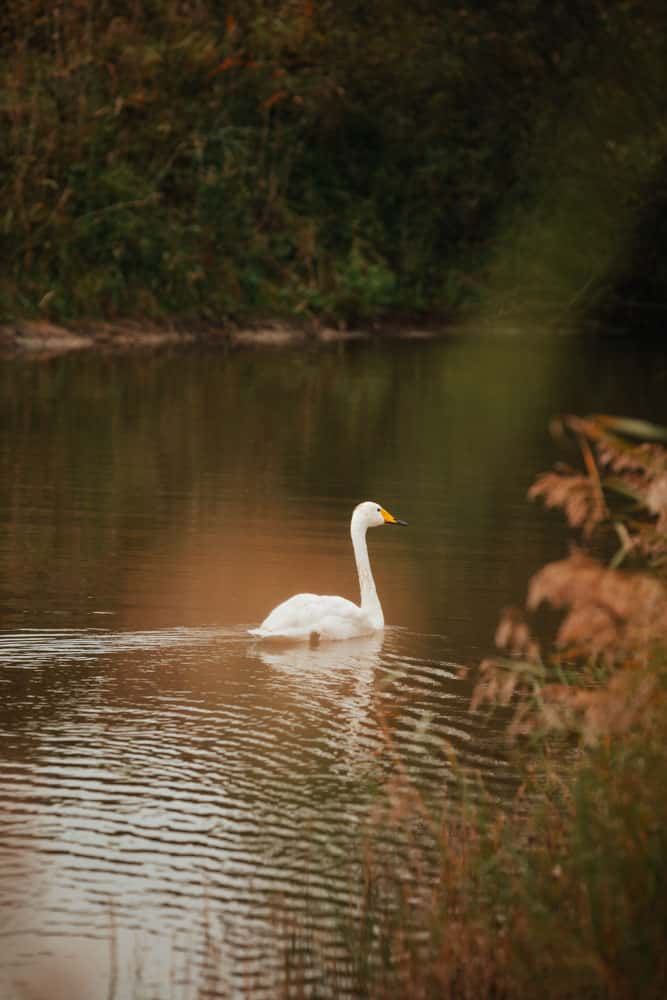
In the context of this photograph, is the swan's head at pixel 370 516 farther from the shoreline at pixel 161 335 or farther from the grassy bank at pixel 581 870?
the shoreline at pixel 161 335

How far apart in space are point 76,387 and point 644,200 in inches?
946

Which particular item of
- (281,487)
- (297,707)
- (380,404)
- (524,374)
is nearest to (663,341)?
(524,374)

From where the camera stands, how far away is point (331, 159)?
52.6 m

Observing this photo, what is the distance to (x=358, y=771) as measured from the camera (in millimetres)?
9602

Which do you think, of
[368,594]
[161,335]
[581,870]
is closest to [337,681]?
[368,594]

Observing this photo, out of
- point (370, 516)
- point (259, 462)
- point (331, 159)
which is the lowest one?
point (259, 462)

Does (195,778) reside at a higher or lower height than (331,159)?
lower

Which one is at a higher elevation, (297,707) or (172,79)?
(172,79)

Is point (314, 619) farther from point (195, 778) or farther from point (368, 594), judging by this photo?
point (195, 778)

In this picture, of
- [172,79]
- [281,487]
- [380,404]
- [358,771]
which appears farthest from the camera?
[172,79]

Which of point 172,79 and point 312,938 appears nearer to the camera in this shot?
point 312,938

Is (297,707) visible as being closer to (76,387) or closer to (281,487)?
(281,487)

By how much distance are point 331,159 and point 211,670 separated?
138 ft

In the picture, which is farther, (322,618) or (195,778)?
(322,618)
